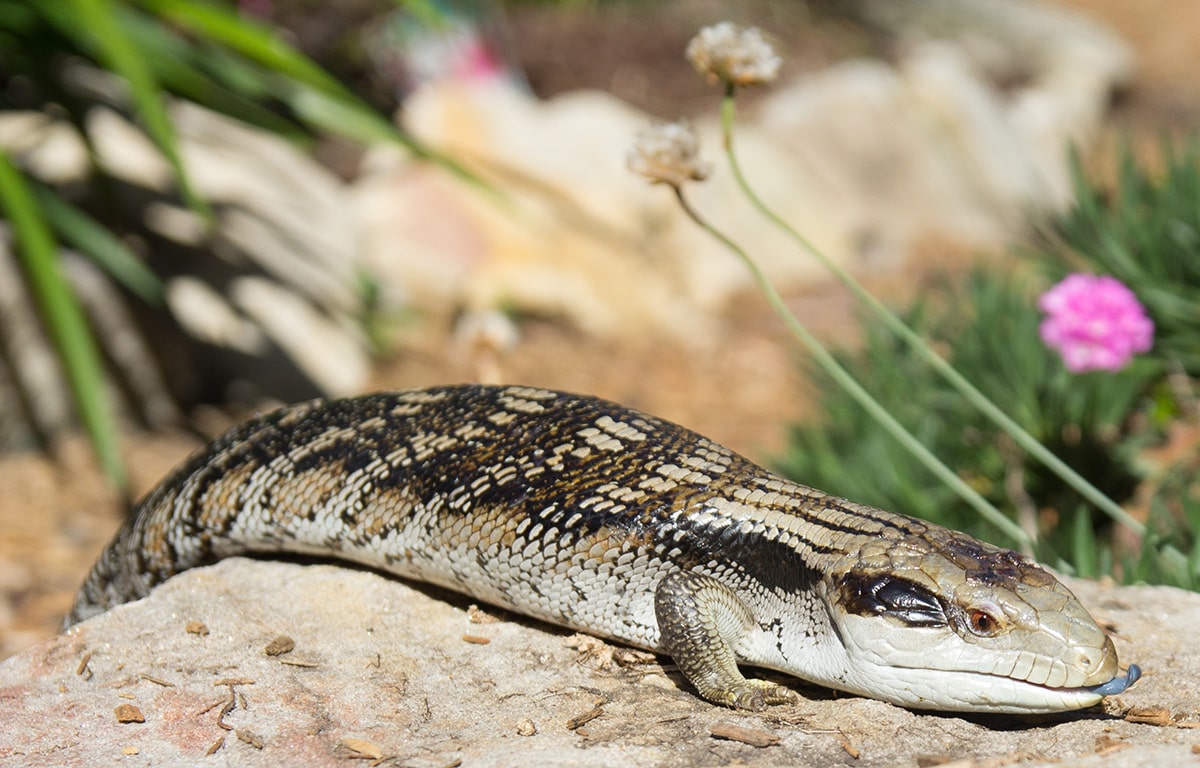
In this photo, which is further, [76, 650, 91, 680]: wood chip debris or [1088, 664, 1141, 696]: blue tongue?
[76, 650, 91, 680]: wood chip debris

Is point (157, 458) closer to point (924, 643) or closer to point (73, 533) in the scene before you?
point (73, 533)

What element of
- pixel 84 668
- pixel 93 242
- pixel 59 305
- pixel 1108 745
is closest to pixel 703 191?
pixel 93 242

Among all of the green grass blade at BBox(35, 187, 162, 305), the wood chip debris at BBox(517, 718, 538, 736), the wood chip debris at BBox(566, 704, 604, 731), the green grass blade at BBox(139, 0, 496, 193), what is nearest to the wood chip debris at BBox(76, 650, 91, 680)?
the wood chip debris at BBox(517, 718, 538, 736)

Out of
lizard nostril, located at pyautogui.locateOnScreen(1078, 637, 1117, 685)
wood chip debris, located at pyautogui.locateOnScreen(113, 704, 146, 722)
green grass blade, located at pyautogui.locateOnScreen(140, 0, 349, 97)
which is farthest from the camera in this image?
green grass blade, located at pyautogui.locateOnScreen(140, 0, 349, 97)

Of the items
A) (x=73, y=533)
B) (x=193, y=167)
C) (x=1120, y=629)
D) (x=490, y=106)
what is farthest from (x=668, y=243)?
(x=1120, y=629)

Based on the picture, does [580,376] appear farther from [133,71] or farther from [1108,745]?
[1108,745]

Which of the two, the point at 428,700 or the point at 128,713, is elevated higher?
the point at 428,700

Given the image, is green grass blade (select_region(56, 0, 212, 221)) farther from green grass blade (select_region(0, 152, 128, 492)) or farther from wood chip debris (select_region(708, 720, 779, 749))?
wood chip debris (select_region(708, 720, 779, 749))
